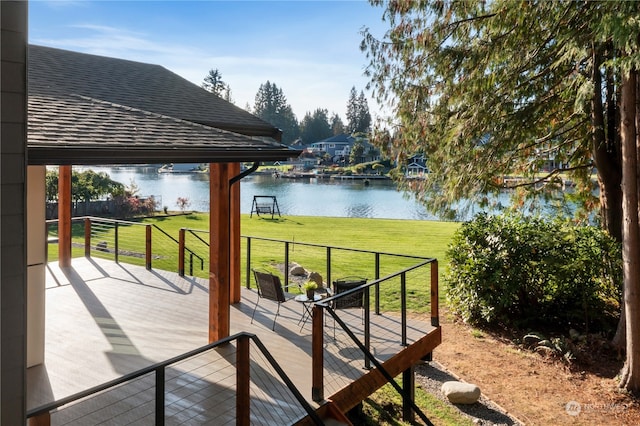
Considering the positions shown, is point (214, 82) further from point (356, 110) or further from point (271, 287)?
point (271, 287)

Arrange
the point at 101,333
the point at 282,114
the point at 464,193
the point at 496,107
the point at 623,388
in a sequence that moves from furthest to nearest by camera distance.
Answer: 1. the point at 282,114
2. the point at 464,193
3. the point at 496,107
4. the point at 623,388
5. the point at 101,333

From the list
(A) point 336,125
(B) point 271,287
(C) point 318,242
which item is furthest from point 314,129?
(B) point 271,287

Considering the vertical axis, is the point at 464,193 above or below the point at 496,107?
below

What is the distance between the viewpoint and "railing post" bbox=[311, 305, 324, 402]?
4.34 m

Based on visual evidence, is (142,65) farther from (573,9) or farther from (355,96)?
(355,96)

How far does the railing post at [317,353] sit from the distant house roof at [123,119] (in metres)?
1.78

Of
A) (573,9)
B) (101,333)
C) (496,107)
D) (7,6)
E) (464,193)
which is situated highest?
(573,9)

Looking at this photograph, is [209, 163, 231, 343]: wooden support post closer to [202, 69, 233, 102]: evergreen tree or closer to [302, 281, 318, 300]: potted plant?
[302, 281, 318, 300]: potted plant

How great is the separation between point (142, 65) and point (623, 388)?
32.8 feet

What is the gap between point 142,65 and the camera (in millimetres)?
10211

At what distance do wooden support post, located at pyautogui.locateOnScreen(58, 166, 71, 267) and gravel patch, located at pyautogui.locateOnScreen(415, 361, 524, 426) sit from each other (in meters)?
6.60

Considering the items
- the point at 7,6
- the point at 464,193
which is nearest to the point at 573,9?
the point at 464,193

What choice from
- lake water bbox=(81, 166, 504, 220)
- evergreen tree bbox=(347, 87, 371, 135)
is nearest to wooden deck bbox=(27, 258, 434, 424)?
lake water bbox=(81, 166, 504, 220)

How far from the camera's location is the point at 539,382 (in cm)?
709
